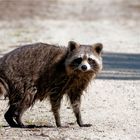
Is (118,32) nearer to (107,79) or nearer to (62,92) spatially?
(107,79)

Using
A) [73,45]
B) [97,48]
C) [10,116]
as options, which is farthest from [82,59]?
[10,116]

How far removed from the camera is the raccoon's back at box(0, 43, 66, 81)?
32.3 feet

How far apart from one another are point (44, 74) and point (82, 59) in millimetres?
588

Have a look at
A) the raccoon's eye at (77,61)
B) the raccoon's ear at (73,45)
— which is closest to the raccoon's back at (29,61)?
the raccoon's ear at (73,45)

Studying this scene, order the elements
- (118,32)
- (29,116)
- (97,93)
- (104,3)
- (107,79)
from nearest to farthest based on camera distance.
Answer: (29,116), (97,93), (107,79), (118,32), (104,3)

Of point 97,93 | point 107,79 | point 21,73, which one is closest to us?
point 21,73

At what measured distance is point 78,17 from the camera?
27.5 m

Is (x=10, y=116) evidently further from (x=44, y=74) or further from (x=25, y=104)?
(x=44, y=74)

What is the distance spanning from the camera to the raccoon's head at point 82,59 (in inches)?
384

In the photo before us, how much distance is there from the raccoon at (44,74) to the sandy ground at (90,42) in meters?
0.37

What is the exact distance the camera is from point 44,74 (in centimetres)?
1001

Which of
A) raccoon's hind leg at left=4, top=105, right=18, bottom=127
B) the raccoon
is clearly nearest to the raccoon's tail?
the raccoon

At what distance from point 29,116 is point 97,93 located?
2112 millimetres

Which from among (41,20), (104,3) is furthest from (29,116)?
(104,3)
